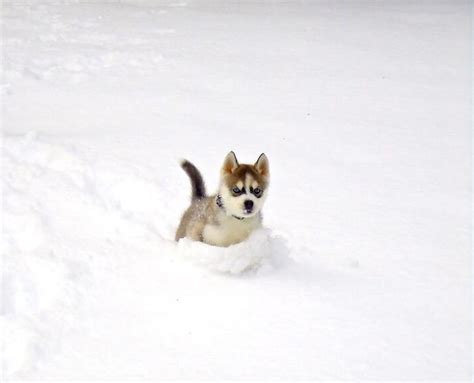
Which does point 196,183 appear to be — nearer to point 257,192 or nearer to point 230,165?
point 230,165

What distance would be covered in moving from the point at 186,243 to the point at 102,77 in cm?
444

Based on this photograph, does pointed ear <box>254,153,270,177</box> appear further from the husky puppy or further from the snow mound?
the snow mound

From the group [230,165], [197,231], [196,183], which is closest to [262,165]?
[230,165]

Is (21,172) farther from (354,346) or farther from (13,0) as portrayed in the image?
(13,0)

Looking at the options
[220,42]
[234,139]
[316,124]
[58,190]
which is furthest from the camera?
[220,42]

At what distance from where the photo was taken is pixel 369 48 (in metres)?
10.2

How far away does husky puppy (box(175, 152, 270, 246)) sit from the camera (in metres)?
4.43

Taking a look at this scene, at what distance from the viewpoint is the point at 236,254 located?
441 centimetres

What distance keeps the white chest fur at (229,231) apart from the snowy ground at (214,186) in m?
0.09

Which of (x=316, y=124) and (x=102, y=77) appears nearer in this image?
(x=316, y=124)

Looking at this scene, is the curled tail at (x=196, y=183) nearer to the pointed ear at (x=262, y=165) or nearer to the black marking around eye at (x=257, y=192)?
the pointed ear at (x=262, y=165)

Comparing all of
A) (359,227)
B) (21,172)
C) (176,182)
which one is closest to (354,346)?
(359,227)

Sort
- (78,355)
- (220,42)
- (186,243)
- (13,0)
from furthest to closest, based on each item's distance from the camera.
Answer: (13,0) < (220,42) < (186,243) < (78,355)

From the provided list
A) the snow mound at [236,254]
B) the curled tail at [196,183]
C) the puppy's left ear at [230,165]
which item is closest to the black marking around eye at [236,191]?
the puppy's left ear at [230,165]
